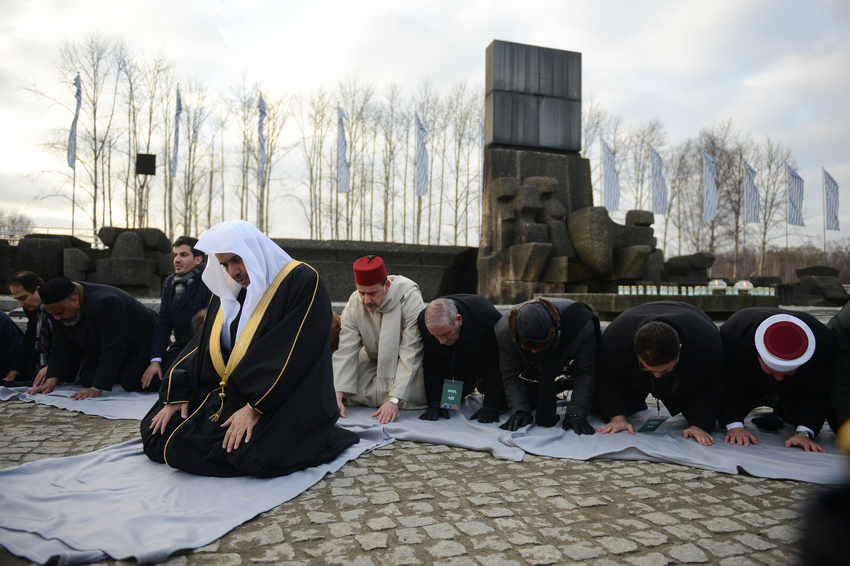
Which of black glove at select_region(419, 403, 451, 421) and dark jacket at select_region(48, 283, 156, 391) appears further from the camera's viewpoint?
dark jacket at select_region(48, 283, 156, 391)

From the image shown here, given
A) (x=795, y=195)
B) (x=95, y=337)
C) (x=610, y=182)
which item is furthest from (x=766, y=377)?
(x=795, y=195)

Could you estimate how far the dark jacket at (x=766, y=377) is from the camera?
339cm

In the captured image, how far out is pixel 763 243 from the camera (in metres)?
30.7

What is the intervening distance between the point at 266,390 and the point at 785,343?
9.68ft

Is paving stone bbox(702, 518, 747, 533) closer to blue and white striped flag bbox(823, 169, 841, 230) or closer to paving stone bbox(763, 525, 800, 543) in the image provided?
paving stone bbox(763, 525, 800, 543)

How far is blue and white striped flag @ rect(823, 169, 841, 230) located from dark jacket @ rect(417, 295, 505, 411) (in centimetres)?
2400

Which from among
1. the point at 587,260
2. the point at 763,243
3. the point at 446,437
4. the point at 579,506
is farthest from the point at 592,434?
the point at 763,243

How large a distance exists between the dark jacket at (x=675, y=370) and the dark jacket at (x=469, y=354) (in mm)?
807

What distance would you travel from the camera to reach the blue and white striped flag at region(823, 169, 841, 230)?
73.6ft

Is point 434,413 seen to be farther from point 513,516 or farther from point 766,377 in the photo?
point 766,377

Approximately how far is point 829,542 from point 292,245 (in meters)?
8.26

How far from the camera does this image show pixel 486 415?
164 inches

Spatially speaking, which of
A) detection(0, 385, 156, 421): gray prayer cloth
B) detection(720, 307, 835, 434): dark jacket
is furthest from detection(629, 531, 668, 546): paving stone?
detection(0, 385, 156, 421): gray prayer cloth

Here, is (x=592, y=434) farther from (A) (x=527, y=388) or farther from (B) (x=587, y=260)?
(B) (x=587, y=260)
